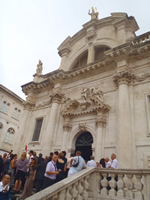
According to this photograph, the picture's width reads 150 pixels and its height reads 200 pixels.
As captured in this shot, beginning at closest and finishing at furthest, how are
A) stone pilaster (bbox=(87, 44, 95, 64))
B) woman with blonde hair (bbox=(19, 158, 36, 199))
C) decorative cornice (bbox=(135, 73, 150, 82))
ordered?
woman with blonde hair (bbox=(19, 158, 36, 199)) < decorative cornice (bbox=(135, 73, 150, 82)) < stone pilaster (bbox=(87, 44, 95, 64))

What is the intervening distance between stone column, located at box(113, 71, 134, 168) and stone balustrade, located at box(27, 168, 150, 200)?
363 cm

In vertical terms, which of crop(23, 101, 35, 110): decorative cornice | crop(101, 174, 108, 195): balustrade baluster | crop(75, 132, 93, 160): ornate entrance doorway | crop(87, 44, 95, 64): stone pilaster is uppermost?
crop(87, 44, 95, 64): stone pilaster

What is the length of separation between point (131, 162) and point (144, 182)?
424 centimetres

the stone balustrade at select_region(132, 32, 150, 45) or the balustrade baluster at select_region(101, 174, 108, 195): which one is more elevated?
the stone balustrade at select_region(132, 32, 150, 45)

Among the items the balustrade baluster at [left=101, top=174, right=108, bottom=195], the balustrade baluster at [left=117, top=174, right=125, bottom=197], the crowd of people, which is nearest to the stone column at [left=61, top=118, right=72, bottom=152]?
the crowd of people

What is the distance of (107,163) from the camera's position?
7.26 m

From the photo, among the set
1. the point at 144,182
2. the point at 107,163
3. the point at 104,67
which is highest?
the point at 104,67

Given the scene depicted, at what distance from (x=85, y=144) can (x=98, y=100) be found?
11.1 ft

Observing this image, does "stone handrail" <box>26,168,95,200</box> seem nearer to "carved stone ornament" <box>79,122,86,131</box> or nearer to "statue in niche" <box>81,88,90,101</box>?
"carved stone ornament" <box>79,122,86,131</box>

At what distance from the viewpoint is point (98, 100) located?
11.3 metres

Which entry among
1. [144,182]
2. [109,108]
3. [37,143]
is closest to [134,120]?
[109,108]

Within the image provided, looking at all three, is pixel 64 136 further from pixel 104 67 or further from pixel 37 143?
pixel 104 67

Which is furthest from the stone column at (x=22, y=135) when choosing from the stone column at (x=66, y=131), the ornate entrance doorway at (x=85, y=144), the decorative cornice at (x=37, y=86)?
the ornate entrance doorway at (x=85, y=144)

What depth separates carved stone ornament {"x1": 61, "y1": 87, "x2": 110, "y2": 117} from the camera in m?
11.1
